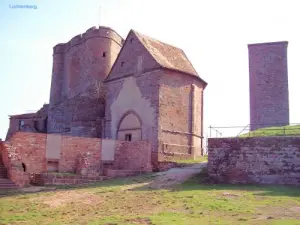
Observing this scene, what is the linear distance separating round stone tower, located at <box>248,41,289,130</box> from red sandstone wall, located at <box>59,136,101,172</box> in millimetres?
12663

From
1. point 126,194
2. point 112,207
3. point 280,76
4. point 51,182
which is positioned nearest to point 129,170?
point 51,182

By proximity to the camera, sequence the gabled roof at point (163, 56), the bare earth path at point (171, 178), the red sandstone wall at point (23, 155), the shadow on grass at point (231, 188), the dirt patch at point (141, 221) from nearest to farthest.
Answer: the dirt patch at point (141, 221)
the shadow on grass at point (231, 188)
the bare earth path at point (171, 178)
the red sandstone wall at point (23, 155)
the gabled roof at point (163, 56)

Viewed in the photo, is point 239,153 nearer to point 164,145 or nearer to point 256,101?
point 164,145

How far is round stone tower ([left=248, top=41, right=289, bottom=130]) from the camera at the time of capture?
2770 centimetres

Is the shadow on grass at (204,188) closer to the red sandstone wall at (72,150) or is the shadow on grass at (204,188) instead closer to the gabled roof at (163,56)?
the red sandstone wall at (72,150)

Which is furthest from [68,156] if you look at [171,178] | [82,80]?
[82,80]

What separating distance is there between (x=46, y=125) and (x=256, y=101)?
26.0 meters

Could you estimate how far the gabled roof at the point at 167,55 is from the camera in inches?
1098

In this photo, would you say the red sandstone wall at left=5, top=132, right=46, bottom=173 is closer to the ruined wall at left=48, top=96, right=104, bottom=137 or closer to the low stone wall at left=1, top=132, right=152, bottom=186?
the low stone wall at left=1, top=132, right=152, bottom=186

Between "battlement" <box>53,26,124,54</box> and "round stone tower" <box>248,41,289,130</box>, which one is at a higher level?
"battlement" <box>53,26,124,54</box>

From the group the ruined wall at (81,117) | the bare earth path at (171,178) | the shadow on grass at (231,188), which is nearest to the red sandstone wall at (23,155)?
the shadow on grass at (231,188)

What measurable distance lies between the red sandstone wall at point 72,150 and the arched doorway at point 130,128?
16.3 ft

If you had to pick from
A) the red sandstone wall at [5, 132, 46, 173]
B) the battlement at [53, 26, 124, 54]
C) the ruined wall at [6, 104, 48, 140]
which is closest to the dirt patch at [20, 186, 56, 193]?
the red sandstone wall at [5, 132, 46, 173]

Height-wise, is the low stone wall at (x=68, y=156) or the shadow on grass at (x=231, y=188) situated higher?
the low stone wall at (x=68, y=156)
